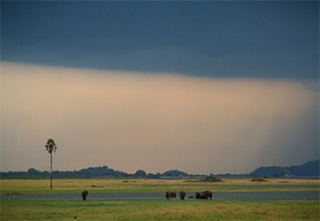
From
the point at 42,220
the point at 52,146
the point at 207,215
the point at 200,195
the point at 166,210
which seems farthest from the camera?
the point at 52,146

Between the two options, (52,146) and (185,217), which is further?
(52,146)

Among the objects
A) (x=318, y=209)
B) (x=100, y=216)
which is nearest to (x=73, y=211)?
(x=100, y=216)

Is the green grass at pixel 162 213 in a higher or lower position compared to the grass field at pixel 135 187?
lower

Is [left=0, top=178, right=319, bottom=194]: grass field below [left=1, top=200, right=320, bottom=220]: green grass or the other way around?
the other way around

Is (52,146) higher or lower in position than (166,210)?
higher

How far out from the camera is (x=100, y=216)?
4403cm

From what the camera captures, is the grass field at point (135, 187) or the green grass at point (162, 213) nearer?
the green grass at point (162, 213)

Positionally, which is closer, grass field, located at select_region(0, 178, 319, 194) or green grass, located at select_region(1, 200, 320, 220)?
green grass, located at select_region(1, 200, 320, 220)

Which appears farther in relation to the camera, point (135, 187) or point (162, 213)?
point (135, 187)

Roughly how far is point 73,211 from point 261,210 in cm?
1655

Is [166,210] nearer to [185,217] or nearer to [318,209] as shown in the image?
[185,217]

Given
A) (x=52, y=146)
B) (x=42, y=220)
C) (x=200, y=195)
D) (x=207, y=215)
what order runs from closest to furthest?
(x=42, y=220)
(x=207, y=215)
(x=200, y=195)
(x=52, y=146)

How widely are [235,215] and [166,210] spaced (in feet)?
20.5

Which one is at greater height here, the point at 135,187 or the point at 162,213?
the point at 135,187
